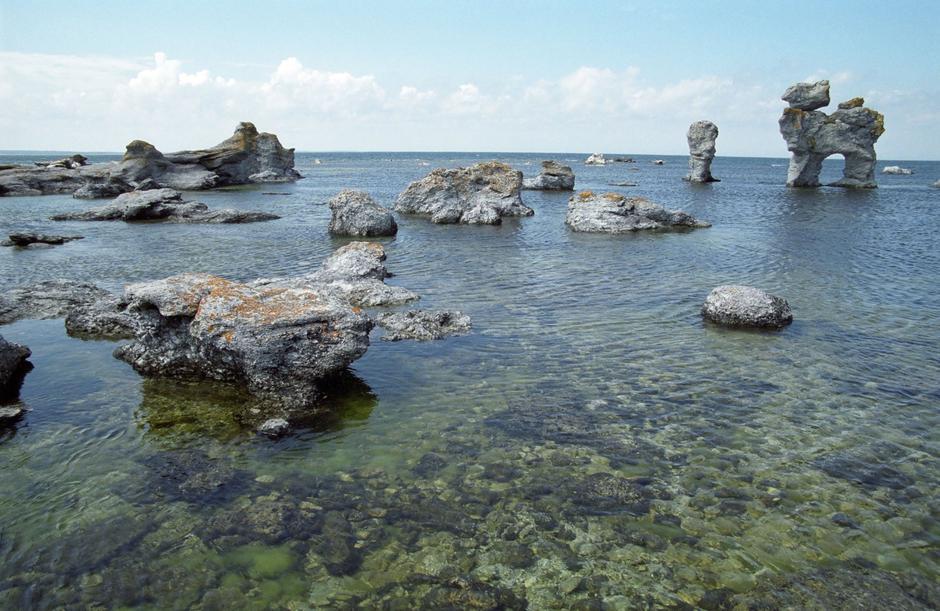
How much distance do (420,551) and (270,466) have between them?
Result: 321 cm

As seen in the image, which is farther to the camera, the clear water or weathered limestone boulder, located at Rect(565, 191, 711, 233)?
weathered limestone boulder, located at Rect(565, 191, 711, 233)

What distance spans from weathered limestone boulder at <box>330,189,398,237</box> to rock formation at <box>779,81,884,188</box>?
62.7 metres

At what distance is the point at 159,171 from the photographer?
72.2 m

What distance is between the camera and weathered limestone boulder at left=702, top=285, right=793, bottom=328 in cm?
1647

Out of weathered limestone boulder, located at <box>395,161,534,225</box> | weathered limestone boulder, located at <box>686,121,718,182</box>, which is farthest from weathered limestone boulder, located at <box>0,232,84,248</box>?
weathered limestone boulder, located at <box>686,121,718,182</box>

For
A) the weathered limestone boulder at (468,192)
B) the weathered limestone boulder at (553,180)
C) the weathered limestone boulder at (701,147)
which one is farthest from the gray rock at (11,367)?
the weathered limestone boulder at (701,147)

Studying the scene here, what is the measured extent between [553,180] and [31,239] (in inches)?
2164

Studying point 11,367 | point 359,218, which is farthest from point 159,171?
point 11,367

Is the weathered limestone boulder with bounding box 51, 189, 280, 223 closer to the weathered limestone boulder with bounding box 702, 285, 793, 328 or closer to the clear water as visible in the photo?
the clear water

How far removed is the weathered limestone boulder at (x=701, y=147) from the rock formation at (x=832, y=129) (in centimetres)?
1369

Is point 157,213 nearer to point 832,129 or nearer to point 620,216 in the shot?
point 620,216

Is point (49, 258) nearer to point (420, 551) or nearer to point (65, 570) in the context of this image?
point (65, 570)

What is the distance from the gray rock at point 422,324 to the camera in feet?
50.6

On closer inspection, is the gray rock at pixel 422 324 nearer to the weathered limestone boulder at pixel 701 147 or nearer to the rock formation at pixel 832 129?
the rock formation at pixel 832 129
